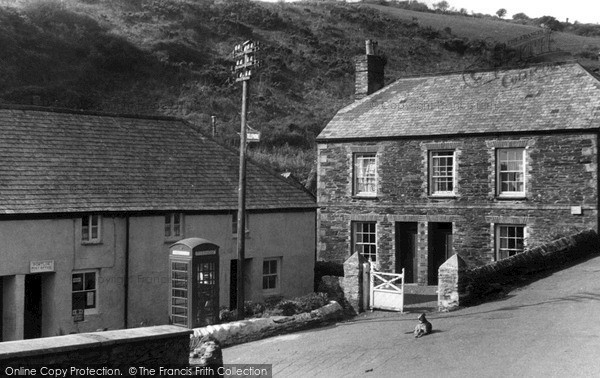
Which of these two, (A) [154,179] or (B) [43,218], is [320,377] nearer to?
(B) [43,218]

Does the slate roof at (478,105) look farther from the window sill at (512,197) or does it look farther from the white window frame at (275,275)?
the white window frame at (275,275)

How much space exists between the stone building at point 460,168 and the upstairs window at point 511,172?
4cm

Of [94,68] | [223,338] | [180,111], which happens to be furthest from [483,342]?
[94,68]

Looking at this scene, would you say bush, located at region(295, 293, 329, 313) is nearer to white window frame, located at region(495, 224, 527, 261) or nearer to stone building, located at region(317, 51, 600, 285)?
stone building, located at region(317, 51, 600, 285)

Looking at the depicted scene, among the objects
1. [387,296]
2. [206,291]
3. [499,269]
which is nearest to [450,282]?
[387,296]

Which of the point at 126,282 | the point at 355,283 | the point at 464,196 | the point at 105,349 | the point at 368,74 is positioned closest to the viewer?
the point at 105,349

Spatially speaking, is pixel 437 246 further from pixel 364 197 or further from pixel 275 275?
pixel 275 275

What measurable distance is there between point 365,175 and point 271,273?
697 centimetres

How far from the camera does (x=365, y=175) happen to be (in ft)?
101

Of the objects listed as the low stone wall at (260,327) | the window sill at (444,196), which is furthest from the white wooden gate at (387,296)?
the window sill at (444,196)

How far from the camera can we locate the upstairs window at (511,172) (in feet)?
89.9

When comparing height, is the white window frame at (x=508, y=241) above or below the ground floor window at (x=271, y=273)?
above

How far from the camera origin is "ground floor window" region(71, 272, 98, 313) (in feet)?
68.3

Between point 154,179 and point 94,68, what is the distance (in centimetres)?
4072
